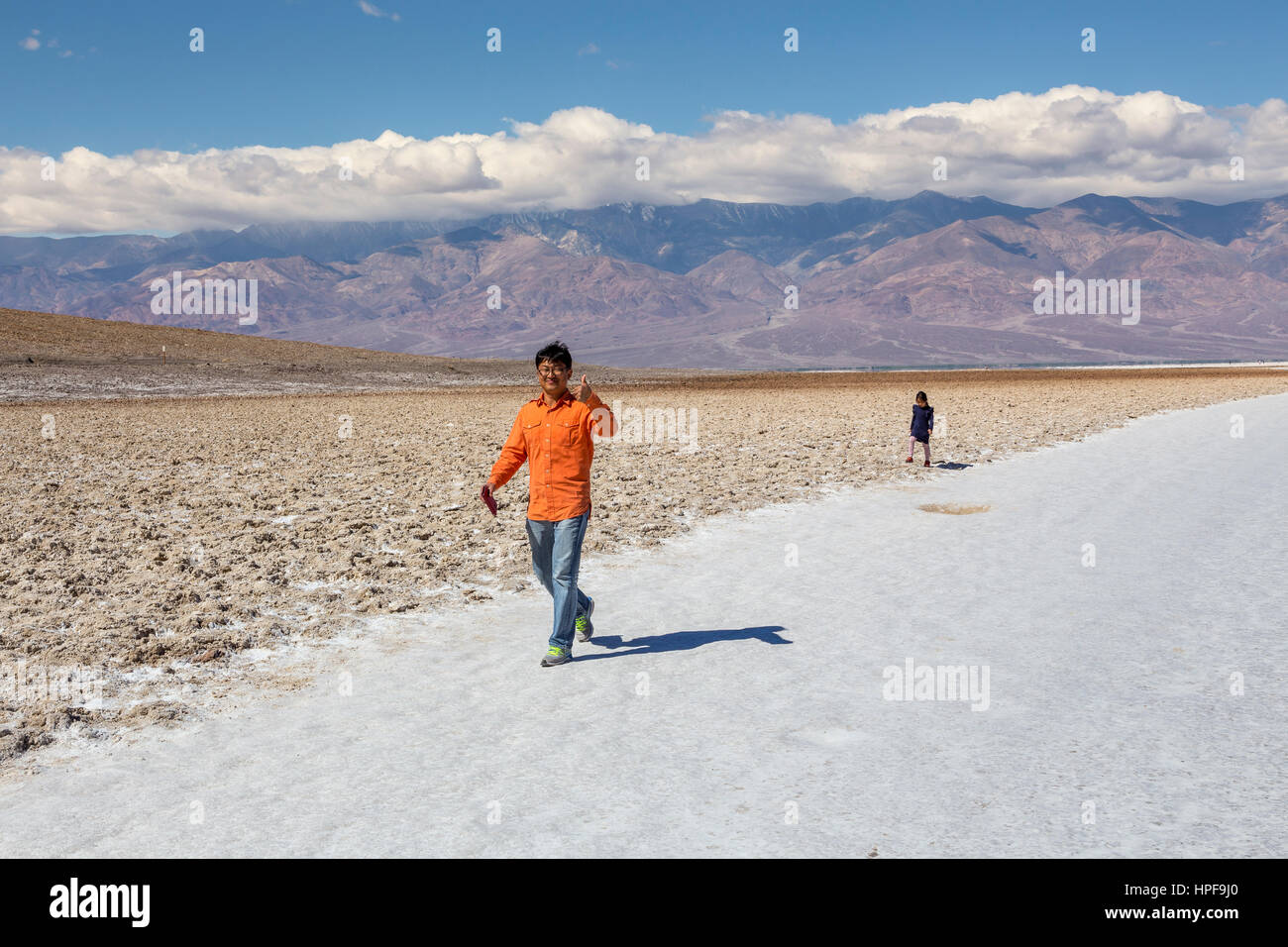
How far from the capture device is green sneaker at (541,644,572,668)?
657 cm

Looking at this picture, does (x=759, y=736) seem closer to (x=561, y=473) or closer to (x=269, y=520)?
(x=561, y=473)

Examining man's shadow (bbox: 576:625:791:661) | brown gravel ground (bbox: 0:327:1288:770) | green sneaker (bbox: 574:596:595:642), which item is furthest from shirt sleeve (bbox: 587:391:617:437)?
brown gravel ground (bbox: 0:327:1288:770)

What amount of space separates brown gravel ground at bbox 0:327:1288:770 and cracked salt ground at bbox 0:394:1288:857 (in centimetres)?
80

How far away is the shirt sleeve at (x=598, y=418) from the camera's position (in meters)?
6.52

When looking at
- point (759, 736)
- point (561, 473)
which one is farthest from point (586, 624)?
point (759, 736)

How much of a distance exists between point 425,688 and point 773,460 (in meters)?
13.3

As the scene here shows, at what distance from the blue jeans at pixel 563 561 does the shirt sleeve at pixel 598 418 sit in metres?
0.58

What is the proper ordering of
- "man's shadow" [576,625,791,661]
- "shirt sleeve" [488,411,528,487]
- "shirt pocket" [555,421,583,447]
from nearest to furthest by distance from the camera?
"shirt pocket" [555,421,583,447] < "shirt sleeve" [488,411,528,487] < "man's shadow" [576,625,791,661]

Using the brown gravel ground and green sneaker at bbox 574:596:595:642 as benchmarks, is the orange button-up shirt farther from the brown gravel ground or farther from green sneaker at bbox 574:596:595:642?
the brown gravel ground

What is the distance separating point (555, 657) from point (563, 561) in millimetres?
645

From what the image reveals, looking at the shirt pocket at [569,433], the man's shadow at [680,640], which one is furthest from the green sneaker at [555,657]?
the shirt pocket at [569,433]

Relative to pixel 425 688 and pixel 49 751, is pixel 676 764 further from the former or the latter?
pixel 49 751

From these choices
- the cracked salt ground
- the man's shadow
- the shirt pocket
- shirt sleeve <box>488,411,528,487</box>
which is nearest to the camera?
the cracked salt ground

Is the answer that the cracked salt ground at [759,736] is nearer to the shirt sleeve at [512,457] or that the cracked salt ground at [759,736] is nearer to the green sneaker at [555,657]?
the green sneaker at [555,657]
